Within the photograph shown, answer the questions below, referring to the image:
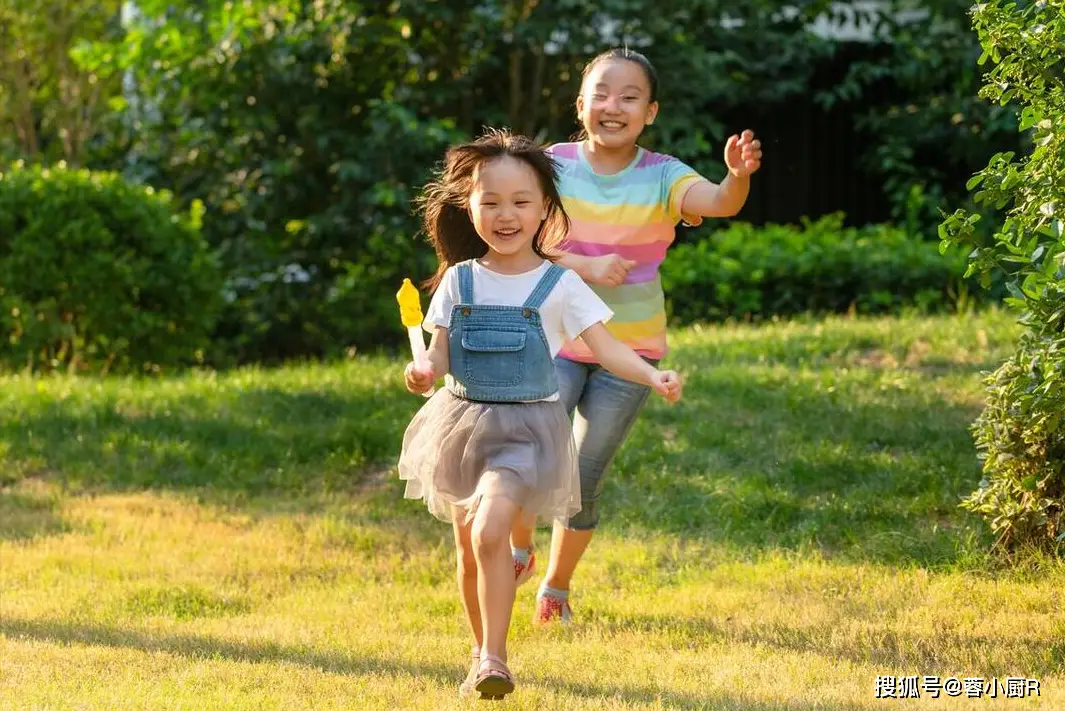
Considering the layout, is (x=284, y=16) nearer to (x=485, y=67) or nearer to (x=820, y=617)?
(x=485, y=67)

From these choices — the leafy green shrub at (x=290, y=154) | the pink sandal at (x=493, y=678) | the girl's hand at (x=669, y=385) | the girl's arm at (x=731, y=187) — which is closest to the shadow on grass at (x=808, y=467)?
the girl's arm at (x=731, y=187)

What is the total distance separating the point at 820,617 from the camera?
484 cm

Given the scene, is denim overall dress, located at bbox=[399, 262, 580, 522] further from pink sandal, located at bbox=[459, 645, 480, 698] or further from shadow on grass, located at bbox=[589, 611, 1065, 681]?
shadow on grass, located at bbox=[589, 611, 1065, 681]

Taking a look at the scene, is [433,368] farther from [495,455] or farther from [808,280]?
[808,280]

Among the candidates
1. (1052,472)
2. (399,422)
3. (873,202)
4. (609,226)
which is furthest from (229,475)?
(873,202)

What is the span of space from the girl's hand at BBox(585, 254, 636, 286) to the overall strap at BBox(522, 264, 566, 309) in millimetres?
317

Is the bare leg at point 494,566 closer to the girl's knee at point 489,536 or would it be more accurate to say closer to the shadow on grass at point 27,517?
the girl's knee at point 489,536

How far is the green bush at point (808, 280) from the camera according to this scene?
10078mm

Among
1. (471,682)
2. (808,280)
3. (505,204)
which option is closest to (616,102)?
(505,204)

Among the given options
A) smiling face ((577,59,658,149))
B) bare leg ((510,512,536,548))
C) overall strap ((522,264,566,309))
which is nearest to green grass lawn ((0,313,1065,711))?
bare leg ((510,512,536,548))

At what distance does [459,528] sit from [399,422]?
3199 millimetres

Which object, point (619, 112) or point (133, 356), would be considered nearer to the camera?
point (619, 112)

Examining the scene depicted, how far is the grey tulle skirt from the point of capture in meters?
4.00

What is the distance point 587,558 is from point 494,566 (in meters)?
1.88
